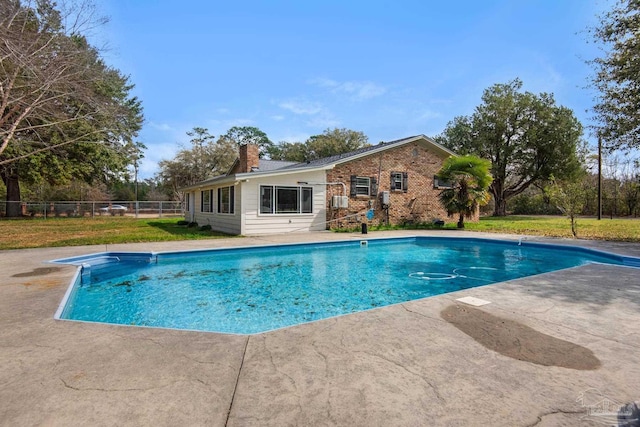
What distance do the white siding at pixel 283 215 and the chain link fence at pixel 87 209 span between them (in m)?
18.6

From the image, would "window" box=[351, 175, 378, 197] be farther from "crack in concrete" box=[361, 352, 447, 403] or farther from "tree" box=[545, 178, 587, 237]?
"crack in concrete" box=[361, 352, 447, 403]

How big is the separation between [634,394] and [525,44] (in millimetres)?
13793

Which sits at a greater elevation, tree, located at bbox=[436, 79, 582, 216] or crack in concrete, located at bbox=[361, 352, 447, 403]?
tree, located at bbox=[436, 79, 582, 216]

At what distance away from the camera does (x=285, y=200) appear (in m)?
13.1

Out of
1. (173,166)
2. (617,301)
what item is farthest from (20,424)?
(173,166)

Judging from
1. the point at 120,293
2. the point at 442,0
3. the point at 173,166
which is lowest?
the point at 120,293

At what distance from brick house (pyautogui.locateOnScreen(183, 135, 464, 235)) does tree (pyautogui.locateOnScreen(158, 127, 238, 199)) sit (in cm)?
1531

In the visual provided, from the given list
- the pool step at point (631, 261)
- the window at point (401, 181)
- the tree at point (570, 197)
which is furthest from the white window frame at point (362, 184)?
the pool step at point (631, 261)

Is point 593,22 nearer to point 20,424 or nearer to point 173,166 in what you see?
point 20,424

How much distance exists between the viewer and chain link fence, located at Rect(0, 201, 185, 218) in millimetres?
22672

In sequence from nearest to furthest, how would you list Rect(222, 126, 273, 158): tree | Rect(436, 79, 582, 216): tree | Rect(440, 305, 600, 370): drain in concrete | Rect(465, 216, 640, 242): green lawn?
1. Rect(440, 305, 600, 370): drain in concrete
2. Rect(465, 216, 640, 242): green lawn
3. Rect(436, 79, 582, 216): tree
4. Rect(222, 126, 273, 158): tree

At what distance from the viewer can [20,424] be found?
5.56 feet

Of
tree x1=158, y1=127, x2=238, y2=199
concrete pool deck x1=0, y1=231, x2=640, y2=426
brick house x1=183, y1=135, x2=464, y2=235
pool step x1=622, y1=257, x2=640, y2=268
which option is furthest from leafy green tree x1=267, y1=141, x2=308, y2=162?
concrete pool deck x1=0, y1=231, x2=640, y2=426

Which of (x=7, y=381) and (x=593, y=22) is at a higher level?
(x=593, y=22)
